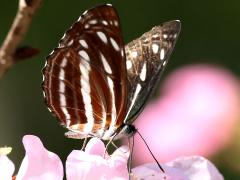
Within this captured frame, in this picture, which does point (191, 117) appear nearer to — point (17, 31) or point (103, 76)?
point (103, 76)

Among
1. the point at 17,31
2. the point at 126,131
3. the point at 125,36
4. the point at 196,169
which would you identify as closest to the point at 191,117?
the point at 126,131

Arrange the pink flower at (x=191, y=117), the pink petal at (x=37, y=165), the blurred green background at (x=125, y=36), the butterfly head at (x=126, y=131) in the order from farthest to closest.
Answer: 1. the blurred green background at (x=125, y=36)
2. the pink flower at (x=191, y=117)
3. the butterfly head at (x=126, y=131)
4. the pink petal at (x=37, y=165)

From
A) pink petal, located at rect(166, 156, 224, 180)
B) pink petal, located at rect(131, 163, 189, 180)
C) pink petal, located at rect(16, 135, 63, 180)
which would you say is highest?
pink petal, located at rect(16, 135, 63, 180)

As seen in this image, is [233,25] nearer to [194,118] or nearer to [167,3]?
[167,3]

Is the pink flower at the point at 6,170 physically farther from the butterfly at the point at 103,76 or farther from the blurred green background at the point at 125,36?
the blurred green background at the point at 125,36

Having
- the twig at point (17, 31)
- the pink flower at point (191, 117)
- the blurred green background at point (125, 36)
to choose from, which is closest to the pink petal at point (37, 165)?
the twig at point (17, 31)

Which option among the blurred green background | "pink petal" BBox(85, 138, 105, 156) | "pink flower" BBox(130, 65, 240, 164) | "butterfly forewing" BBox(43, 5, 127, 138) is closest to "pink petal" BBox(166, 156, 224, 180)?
"pink petal" BBox(85, 138, 105, 156)

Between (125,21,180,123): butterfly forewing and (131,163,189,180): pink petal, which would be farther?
(125,21,180,123): butterfly forewing

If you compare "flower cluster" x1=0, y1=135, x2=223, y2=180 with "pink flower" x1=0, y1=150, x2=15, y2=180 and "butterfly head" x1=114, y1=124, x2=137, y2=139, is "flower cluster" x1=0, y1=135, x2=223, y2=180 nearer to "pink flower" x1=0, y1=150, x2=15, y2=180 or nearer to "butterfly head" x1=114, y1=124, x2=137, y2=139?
"pink flower" x1=0, y1=150, x2=15, y2=180
